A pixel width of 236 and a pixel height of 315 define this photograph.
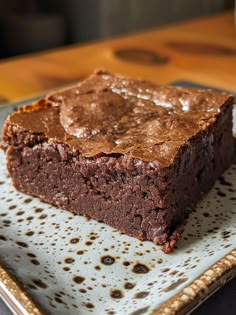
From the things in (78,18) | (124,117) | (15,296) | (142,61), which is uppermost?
(124,117)

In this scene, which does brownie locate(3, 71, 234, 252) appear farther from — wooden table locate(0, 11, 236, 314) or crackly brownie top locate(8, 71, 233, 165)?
wooden table locate(0, 11, 236, 314)

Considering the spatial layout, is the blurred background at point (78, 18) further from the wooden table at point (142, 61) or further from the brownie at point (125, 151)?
the brownie at point (125, 151)

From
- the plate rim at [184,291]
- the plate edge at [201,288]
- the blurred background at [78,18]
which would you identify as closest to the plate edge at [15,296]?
the plate rim at [184,291]

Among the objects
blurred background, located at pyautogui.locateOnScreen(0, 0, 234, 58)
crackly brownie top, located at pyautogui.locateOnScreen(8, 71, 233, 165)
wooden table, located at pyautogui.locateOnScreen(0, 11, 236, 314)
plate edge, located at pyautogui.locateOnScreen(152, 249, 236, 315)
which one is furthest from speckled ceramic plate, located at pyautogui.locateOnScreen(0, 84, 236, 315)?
blurred background, located at pyautogui.locateOnScreen(0, 0, 234, 58)

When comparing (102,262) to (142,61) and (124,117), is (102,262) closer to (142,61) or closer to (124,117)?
(124,117)

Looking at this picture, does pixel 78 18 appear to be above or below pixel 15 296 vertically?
below

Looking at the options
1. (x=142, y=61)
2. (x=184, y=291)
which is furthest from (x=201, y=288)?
(x=142, y=61)

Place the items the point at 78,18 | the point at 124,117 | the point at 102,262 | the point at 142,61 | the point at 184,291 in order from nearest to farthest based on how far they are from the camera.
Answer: the point at 184,291, the point at 102,262, the point at 124,117, the point at 142,61, the point at 78,18
